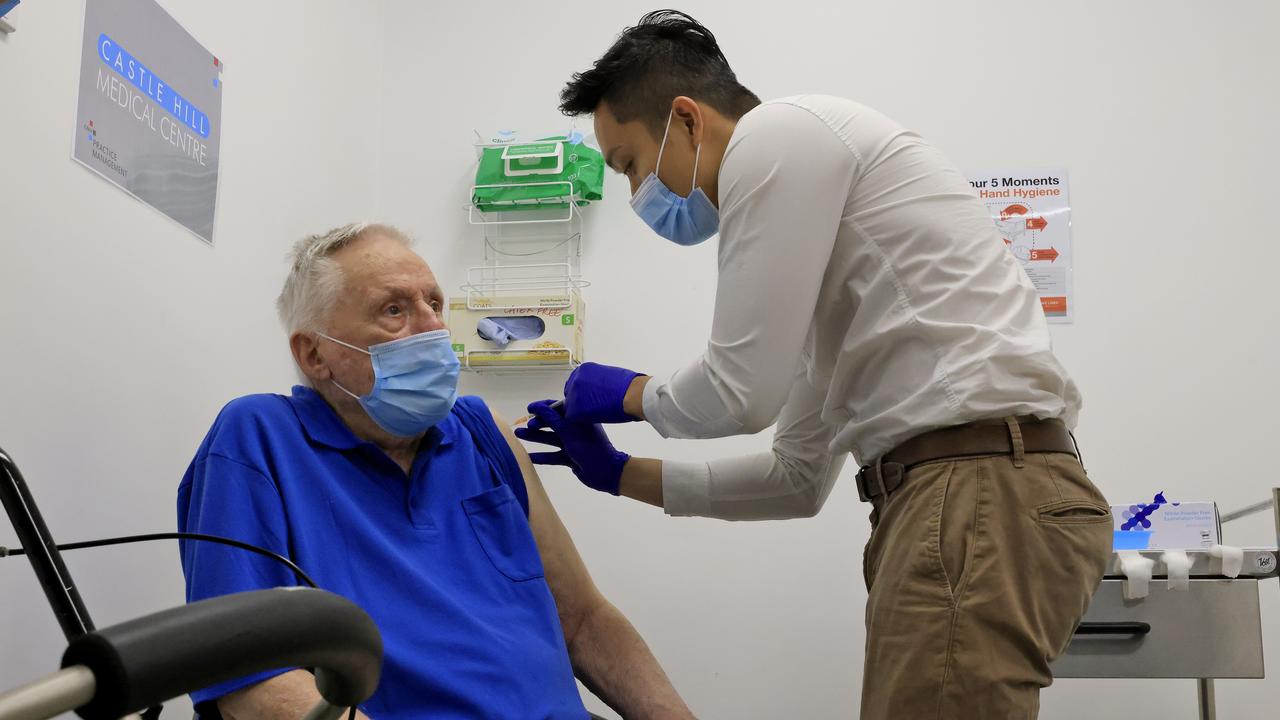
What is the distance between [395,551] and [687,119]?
29.3 inches

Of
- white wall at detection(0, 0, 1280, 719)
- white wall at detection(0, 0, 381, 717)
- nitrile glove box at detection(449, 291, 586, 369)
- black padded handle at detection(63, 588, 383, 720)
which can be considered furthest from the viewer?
nitrile glove box at detection(449, 291, 586, 369)

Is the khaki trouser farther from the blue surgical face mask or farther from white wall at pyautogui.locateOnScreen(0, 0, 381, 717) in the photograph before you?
white wall at pyautogui.locateOnScreen(0, 0, 381, 717)

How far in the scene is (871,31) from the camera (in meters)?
2.66

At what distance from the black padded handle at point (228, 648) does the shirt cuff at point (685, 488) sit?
1.23 metres

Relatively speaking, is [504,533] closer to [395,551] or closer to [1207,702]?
[395,551]

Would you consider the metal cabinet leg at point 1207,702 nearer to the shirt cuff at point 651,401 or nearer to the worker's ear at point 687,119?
the shirt cuff at point 651,401

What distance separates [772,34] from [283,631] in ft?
8.43

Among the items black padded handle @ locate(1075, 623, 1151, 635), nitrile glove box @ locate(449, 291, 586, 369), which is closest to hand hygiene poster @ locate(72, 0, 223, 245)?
nitrile glove box @ locate(449, 291, 586, 369)

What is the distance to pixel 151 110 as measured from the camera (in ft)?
5.62

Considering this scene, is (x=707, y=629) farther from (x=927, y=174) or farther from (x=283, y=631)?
(x=283, y=631)

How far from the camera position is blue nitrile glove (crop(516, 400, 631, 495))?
1642 millimetres

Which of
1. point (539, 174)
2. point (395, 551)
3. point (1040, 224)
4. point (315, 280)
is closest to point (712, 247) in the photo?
point (539, 174)

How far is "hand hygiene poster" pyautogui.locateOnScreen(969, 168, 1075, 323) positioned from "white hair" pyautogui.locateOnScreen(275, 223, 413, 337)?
64.8 inches

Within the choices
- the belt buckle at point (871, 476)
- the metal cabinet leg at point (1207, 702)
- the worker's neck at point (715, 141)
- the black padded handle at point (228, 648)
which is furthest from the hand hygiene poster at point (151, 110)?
the metal cabinet leg at point (1207, 702)
